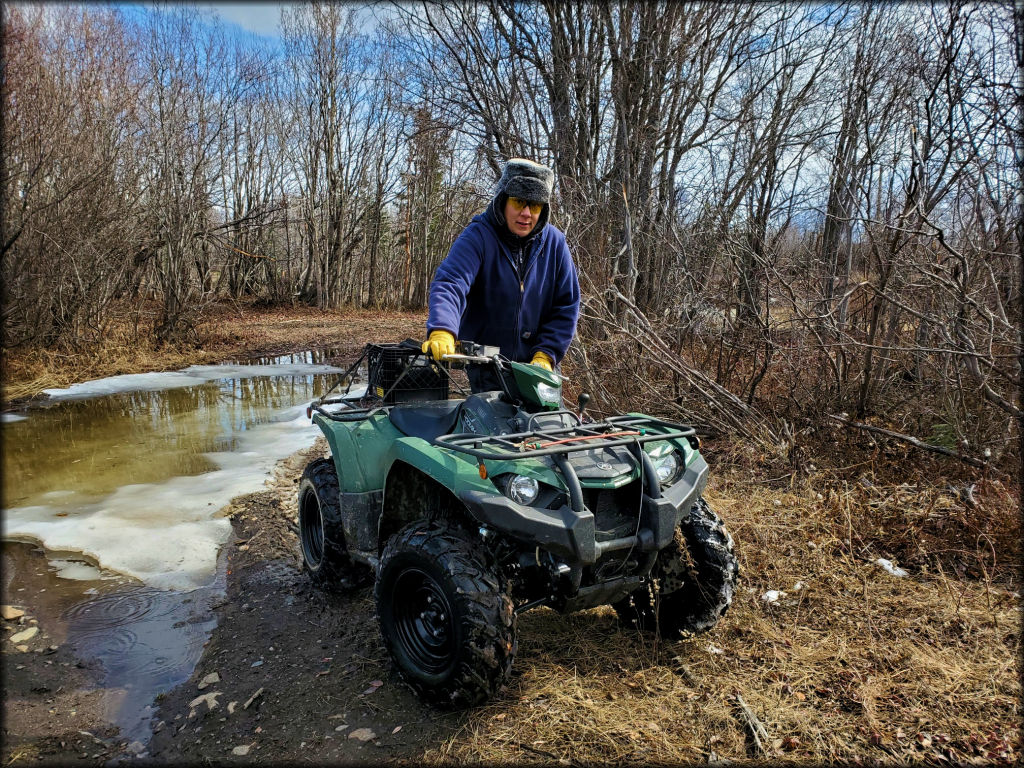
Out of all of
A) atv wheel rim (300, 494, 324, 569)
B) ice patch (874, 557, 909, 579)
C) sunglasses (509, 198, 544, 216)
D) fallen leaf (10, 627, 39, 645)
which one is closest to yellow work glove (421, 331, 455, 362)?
sunglasses (509, 198, 544, 216)

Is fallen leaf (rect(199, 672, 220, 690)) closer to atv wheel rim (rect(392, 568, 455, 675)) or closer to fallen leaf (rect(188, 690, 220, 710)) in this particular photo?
fallen leaf (rect(188, 690, 220, 710))

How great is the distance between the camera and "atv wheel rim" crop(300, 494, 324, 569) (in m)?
4.01

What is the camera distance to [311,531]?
4.09 metres

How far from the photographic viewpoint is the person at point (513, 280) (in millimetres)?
3309

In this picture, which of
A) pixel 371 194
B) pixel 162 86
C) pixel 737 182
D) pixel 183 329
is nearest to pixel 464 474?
pixel 737 182

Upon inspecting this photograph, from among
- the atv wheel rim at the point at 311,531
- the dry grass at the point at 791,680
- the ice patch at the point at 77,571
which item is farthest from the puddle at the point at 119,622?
the dry grass at the point at 791,680

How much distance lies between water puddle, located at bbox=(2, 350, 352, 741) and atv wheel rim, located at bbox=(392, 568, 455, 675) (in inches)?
44.9

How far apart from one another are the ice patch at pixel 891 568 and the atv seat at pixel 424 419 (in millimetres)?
2646

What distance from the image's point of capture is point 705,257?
6.72 meters

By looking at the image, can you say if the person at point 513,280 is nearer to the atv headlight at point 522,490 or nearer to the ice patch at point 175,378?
the atv headlight at point 522,490

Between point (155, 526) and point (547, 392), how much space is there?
347 centimetres

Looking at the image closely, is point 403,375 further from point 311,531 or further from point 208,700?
point 208,700

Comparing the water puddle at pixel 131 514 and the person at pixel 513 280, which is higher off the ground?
the person at pixel 513 280

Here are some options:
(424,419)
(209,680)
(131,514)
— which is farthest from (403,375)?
(131,514)
